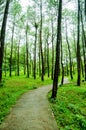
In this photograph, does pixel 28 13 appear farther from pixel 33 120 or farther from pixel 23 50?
pixel 33 120

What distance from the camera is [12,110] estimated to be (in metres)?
11.2

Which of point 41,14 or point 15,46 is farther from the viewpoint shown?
point 15,46

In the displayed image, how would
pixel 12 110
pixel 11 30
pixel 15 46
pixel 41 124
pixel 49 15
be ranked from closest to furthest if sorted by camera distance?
pixel 41 124, pixel 12 110, pixel 49 15, pixel 11 30, pixel 15 46

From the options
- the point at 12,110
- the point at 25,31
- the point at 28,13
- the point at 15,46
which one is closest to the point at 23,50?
the point at 15,46

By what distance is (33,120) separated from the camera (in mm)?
9211

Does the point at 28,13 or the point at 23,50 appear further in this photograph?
the point at 23,50

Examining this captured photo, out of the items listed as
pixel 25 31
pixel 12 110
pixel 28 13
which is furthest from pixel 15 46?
pixel 12 110

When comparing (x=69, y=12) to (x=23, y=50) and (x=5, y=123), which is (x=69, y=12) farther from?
(x=5, y=123)

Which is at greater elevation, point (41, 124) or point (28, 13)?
point (28, 13)

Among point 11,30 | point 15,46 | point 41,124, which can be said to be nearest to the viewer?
point 41,124

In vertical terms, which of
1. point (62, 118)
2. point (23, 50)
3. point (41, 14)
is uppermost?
point (41, 14)

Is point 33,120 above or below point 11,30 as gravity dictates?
below

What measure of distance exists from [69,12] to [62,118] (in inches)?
1162

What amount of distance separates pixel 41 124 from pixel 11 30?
3468cm
